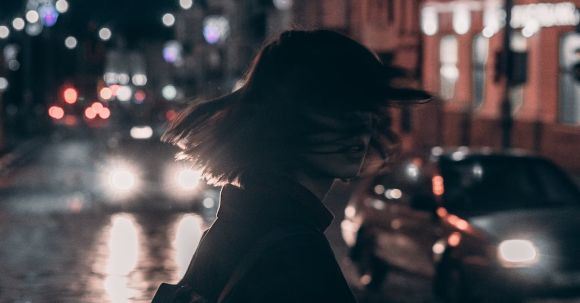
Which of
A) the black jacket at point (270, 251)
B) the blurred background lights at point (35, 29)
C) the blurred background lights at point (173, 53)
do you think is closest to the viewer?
the black jacket at point (270, 251)

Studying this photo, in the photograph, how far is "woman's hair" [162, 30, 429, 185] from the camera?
→ 245 cm

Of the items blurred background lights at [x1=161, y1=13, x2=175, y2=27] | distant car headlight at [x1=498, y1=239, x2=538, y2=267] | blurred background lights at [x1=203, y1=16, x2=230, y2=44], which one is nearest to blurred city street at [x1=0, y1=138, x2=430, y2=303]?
distant car headlight at [x1=498, y1=239, x2=538, y2=267]

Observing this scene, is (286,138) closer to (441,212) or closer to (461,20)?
(441,212)

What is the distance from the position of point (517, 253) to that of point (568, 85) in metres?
18.9

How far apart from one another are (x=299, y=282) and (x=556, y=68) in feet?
91.8

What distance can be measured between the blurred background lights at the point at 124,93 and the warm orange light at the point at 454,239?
51302mm

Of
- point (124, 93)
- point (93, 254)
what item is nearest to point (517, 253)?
point (93, 254)

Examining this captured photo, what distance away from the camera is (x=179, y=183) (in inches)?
933

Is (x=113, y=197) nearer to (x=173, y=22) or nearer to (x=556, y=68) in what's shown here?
(x=556, y=68)

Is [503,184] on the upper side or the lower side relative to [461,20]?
lower

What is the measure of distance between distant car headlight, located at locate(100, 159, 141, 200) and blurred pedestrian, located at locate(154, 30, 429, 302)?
21.6 meters

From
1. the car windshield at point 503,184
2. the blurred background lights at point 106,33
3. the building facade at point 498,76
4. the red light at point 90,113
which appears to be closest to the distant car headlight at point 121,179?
the building facade at point 498,76

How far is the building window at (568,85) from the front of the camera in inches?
1136

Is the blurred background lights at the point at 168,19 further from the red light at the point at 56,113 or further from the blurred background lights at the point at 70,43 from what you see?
the red light at the point at 56,113
